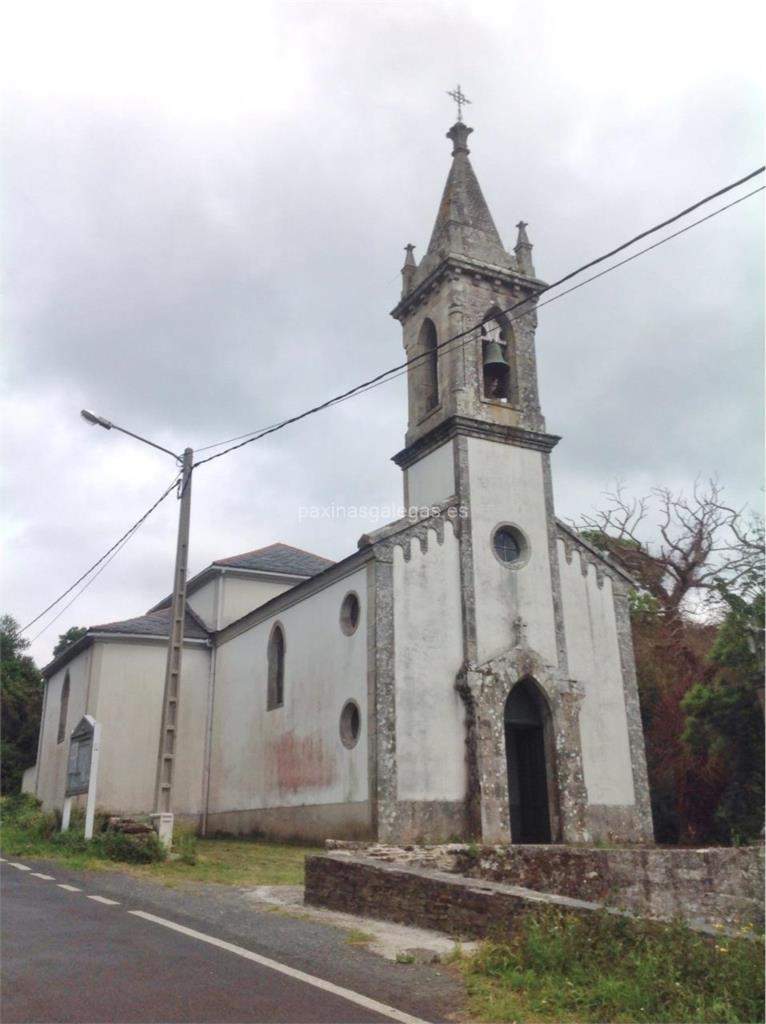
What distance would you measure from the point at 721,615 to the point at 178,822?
17.1 meters

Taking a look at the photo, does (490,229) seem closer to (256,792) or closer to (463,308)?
(463,308)

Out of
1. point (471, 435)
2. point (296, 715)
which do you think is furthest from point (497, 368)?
point (296, 715)

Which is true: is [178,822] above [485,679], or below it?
below

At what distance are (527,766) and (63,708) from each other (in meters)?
16.2

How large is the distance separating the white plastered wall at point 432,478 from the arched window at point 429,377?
1.50 m

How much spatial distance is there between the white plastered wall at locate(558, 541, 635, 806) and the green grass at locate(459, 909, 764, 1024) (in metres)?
13.6

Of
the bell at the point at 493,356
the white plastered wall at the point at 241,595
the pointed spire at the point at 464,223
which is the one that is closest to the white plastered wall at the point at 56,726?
the white plastered wall at the point at 241,595

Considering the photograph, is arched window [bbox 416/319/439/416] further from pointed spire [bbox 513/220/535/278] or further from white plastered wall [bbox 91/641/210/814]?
white plastered wall [bbox 91/641/210/814]

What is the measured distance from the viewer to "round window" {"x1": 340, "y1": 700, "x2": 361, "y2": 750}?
62.9 feet

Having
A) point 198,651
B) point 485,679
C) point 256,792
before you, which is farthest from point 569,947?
point 198,651

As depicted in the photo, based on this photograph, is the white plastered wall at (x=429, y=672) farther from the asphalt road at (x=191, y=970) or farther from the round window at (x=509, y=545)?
the asphalt road at (x=191, y=970)

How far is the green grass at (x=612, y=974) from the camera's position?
5949 millimetres

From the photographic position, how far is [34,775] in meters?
31.6

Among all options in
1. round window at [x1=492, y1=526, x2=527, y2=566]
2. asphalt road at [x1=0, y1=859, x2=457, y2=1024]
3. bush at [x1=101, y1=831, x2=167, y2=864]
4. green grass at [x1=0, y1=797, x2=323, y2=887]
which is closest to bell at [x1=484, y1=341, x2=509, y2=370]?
round window at [x1=492, y1=526, x2=527, y2=566]
